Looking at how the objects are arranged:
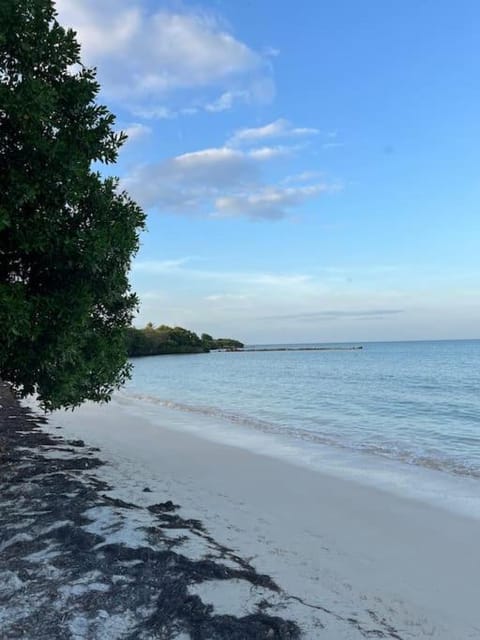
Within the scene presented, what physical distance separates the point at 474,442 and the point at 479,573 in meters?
9.97

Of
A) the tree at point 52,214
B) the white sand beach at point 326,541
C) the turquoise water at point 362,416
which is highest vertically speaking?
the tree at point 52,214

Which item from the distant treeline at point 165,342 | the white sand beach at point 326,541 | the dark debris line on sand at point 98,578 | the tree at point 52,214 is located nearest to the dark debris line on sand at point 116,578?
the dark debris line on sand at point 98,578

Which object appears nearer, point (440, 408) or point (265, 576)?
point (265, 576)

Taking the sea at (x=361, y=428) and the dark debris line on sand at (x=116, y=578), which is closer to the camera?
the dark debris line on sand at (x=116, y=578)

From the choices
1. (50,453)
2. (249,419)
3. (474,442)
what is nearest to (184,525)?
(50,453)

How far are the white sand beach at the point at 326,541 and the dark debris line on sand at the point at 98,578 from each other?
0.22 metres

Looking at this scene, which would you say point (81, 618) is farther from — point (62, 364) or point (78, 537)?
point (62, 364)

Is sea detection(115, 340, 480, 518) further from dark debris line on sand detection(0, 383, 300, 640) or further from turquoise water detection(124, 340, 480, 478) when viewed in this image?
dark debris line on sand detection(0, 383, 300, 640)

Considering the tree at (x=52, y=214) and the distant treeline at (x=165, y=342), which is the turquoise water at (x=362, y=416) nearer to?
the tree at (x=52, y=214)

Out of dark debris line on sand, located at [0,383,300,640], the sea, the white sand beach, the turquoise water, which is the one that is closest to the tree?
dark debris line on sand, located at [0,383,300,640]

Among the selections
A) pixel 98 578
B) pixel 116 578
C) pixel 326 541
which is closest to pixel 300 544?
pixel 326 541

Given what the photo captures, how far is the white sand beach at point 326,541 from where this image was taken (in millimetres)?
4430

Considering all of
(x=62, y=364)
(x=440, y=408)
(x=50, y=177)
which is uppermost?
(x=50, y=177)

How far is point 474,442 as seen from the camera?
14672mm
